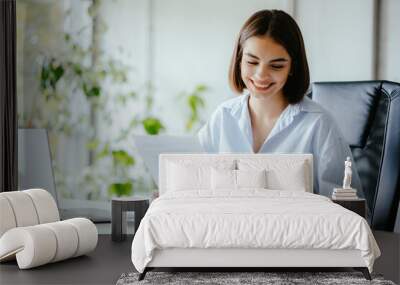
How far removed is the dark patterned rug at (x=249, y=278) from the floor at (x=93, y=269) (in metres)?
0.16

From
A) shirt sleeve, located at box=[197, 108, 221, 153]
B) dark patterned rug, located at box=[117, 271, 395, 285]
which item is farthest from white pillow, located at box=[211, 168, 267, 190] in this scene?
dark patterned rug, located at box=[117, 271, 395, 285]

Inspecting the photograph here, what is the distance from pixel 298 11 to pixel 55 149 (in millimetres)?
2818

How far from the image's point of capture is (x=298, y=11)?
6.61m

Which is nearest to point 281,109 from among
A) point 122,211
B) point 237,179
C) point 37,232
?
point 237,179

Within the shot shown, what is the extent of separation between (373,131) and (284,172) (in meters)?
1.20

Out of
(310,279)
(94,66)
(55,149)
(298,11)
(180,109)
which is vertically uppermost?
(298,11)

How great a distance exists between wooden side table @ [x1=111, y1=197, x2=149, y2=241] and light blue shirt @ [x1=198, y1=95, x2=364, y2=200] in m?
1.02

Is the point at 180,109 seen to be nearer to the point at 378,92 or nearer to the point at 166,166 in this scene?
the point at 166,166

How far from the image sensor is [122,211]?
559 cm

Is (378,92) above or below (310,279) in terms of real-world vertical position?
above

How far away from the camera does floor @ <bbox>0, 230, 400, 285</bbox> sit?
13.7 ft

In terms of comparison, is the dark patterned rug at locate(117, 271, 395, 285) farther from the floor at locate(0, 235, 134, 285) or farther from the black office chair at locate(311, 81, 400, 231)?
the black office chair at locate(311, 81, 400, 231)

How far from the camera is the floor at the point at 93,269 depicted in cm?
417

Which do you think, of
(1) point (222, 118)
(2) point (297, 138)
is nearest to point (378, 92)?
(2) point (297, 138)
